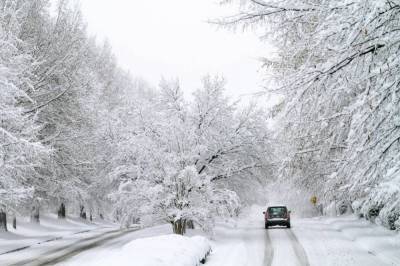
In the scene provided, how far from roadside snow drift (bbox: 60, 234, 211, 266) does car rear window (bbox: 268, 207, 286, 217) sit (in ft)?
51.4

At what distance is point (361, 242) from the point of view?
60.4 feet

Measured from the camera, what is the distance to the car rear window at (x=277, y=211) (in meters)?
29.3

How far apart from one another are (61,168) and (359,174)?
60.2 ft

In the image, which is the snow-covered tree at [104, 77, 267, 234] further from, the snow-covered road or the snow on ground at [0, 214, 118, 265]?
the snow on ground at [0, 214, 118, 265]

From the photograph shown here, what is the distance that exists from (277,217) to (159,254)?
Answer: 1940cm

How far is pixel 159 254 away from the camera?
1084 cm

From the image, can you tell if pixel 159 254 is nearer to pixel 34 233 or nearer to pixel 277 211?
pixel 277 211

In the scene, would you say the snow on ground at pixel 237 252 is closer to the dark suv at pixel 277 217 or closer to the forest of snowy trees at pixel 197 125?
the forest of snowy trees at pixel 197 125

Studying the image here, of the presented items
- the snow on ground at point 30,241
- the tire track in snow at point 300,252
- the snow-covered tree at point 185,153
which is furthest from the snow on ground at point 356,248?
the snow on ground at point 30,241

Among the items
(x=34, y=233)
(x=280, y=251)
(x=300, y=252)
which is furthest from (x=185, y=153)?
(x=34, y=233)

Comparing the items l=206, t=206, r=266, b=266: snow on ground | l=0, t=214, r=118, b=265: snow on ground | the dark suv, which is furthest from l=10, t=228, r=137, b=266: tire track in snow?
the dark suv

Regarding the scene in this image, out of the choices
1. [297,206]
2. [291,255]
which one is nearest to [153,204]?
[291,255]

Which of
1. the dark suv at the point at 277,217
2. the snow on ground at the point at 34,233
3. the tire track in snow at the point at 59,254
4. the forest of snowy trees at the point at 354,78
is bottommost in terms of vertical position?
the tire track in snow at the point at 59,254

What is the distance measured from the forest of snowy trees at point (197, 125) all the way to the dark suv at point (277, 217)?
352cm
